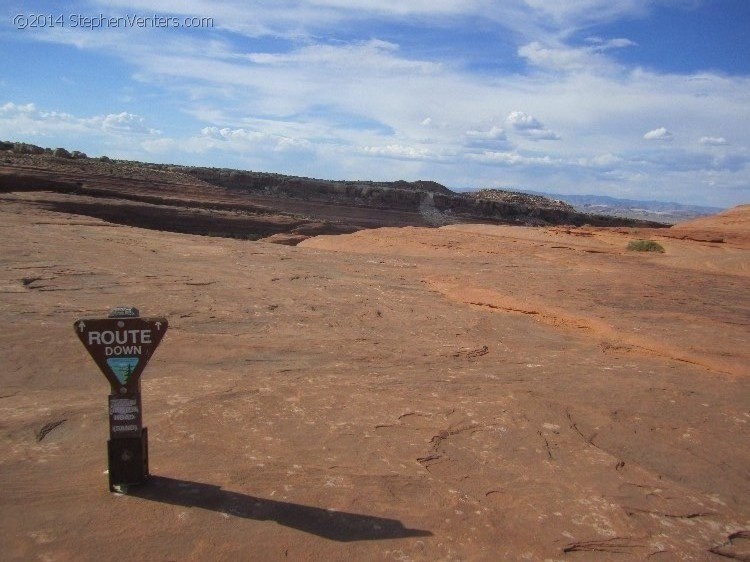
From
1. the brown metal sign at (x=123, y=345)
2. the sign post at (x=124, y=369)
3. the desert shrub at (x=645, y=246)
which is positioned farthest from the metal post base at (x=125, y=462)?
the desert shrub at (x=645, y=246)

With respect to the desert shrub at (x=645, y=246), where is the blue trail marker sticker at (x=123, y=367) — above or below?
below

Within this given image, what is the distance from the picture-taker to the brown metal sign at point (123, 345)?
338 cm

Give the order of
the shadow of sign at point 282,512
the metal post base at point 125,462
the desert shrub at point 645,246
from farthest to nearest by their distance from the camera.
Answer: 1. the desert shrub at point 645,246
2. the metal post base at point 125,462
3. the shadow of sign at point 282,512

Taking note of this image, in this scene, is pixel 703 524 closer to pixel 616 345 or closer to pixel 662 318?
pixel 616 345

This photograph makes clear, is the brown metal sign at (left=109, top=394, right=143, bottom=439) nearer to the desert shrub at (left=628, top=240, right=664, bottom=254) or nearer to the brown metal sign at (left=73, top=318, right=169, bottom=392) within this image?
the brown metal sign at (left=73, top=318, right=169, bottom=392)

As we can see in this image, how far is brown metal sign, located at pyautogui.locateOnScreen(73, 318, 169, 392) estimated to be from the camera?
338cm

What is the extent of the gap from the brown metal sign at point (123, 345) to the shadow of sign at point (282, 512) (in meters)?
0.59

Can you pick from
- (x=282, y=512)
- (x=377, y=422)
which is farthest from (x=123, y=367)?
(x=377, y=422)

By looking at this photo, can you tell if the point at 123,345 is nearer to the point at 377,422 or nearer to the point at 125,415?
the point at 125,415

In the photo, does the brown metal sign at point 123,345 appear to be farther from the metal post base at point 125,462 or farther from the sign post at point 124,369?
the metal post base at point 125,462

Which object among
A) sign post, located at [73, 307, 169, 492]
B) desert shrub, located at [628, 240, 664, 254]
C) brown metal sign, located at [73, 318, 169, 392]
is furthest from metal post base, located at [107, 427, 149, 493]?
desert shrub, located at [628, 240, 664, 254]

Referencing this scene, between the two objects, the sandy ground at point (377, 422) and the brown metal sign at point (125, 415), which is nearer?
the sandy ground at point (377, 422)

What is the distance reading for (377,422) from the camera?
4664mm

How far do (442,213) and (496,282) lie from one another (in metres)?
38.9
